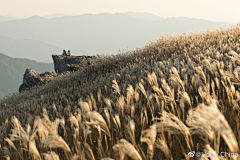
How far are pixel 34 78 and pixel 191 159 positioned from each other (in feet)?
48.4

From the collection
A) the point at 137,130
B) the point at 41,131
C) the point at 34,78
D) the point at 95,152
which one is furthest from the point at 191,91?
the point at 34,78

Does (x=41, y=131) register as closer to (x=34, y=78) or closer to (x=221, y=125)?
(x=221, y=125)

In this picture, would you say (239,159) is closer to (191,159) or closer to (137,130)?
(191,159)

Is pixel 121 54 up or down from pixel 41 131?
up

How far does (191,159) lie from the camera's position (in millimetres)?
1220

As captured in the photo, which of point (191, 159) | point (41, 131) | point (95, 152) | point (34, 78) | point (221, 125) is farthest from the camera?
point (34, 78)

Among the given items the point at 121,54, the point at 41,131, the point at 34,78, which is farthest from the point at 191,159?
the point at 34,78

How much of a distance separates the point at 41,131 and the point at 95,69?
6.39m

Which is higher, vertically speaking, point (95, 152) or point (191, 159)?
point (191, 159)

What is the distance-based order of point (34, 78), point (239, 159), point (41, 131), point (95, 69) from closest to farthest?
point (239, 159)
point (41, 131)
point (95, 69)
point (34, 78)

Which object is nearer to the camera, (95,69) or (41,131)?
(41,131)

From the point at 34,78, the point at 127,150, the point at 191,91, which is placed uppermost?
the point at 127,150

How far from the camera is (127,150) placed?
2.58 feet

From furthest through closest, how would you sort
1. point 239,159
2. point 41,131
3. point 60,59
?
point 60,59 → point 41,131 → point 239,159
